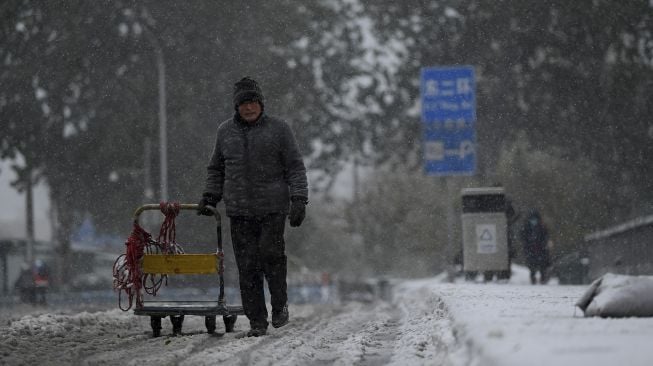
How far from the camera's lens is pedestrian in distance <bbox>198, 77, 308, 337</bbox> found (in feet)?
28.3

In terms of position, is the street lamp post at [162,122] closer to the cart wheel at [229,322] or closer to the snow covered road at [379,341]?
the snow covered road at [379,341]

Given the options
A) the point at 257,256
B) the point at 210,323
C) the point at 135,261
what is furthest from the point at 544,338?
the point at 135,261

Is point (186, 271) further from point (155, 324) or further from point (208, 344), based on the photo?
point (208, 344)

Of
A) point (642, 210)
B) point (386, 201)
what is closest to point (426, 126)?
point (642, 210)

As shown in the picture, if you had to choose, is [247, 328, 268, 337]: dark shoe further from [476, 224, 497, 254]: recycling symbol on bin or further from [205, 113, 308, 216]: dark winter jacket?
[476, 224, 497, 254]: recycling symbol on bin

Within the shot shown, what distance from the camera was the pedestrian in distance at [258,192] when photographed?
8.64 meters

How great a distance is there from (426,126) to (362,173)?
49441 millimetres

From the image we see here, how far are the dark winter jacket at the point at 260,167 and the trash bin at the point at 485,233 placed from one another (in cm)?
1258

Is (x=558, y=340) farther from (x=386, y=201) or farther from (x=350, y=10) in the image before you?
(x=386, y=201)

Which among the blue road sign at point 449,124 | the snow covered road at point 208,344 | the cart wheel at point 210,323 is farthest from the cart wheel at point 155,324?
the blue road sign at point 449,124

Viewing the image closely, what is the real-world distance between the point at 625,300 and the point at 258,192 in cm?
312

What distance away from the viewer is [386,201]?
203 feet

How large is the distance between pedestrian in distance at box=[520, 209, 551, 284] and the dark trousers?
45.0ft

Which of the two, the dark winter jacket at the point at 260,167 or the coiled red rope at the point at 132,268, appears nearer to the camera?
the dark winter jacket at the point at 260,167
